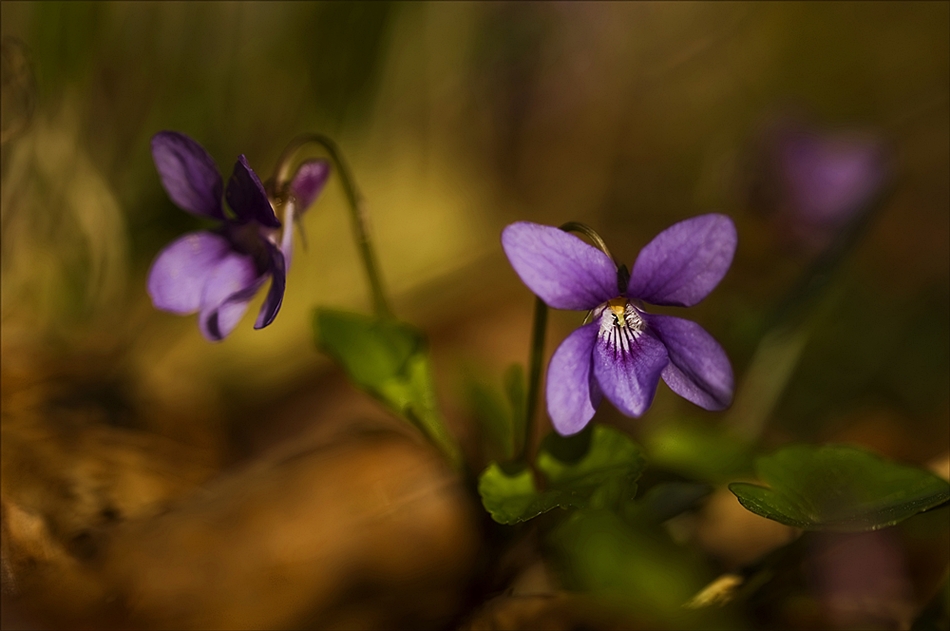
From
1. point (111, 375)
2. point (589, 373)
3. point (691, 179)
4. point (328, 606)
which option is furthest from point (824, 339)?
point (111, 375)

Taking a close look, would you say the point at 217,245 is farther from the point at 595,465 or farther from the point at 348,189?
the point at 595,465

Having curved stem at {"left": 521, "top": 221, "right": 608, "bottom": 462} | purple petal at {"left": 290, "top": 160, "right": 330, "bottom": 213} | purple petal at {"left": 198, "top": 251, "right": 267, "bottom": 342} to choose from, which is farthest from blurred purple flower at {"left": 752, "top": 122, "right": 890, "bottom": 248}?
purple petal at {"left": 198, "top": 251, "right": 267, "bottom": 342}

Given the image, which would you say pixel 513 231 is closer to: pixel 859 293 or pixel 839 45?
pixel 859 293

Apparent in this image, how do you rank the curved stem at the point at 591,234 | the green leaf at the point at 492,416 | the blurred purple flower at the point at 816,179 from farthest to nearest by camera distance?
the blurred purple flower at the point at 816,179 → the green leaf at the point at 492,416 → the curved stem at the point at 591,234

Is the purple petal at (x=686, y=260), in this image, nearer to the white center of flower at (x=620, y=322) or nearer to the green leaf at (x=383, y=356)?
the white center of flower at (x=620, y=322)

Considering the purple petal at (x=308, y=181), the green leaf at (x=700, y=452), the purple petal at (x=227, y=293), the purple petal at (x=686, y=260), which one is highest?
the purple petal at (x=308, y=181)

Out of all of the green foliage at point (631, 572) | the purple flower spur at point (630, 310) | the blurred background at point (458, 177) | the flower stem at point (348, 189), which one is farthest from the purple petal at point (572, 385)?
the blurred background at point (458, 177)
